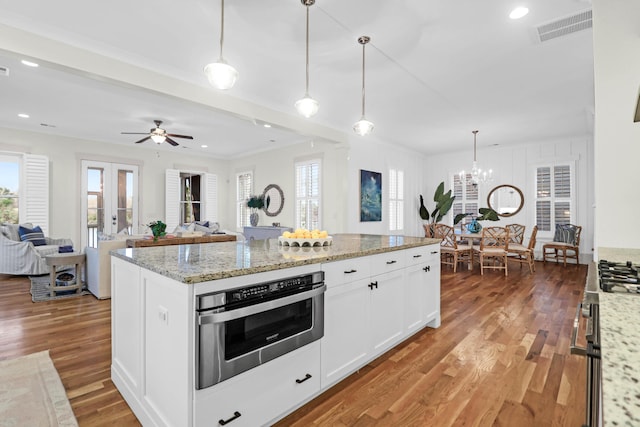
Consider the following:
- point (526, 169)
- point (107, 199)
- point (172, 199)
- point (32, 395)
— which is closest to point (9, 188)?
point (107, 199)

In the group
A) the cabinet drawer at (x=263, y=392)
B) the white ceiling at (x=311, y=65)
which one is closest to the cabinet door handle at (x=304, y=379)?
the cabinet drawer at (x=263, y=392)

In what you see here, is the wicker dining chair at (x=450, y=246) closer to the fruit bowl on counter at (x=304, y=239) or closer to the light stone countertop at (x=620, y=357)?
the fruit bowl on counter at (x=304, y=239)

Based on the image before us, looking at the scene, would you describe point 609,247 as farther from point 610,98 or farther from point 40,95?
point 40,95

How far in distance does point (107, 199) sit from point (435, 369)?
24.3ft

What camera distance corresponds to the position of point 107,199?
23.0 feet

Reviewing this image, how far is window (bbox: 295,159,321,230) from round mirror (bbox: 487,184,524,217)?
432cm

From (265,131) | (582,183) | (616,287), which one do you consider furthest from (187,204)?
(582,183)

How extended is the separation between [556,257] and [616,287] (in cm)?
688

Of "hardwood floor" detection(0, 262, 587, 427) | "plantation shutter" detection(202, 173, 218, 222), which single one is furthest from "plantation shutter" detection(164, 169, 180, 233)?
"hardwood floor" detection(0, 262, 587, 427)

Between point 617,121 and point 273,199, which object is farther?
point 273,199

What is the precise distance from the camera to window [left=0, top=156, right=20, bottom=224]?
5758mm

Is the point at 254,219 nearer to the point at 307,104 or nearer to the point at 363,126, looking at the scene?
the point at 363,126

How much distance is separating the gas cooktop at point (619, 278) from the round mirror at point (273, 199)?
21.5ft

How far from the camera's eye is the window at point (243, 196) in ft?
28.0
